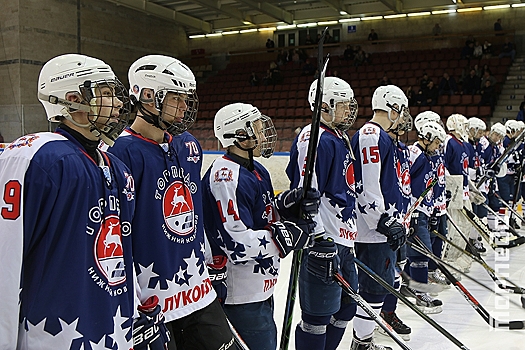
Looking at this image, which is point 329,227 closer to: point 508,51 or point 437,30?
point 508,51

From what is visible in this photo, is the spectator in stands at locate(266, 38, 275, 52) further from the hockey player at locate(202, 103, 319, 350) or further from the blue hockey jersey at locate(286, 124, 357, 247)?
the hockey player at locate(202, 103, 319, 350)

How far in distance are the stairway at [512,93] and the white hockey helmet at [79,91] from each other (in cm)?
997

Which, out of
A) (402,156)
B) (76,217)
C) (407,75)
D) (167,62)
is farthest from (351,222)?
(407,75)

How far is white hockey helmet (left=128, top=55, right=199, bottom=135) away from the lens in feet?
5.15

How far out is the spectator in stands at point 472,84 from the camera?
10.9 meters

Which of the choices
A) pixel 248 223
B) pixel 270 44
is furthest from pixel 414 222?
pixel 270 44

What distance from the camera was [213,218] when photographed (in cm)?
186

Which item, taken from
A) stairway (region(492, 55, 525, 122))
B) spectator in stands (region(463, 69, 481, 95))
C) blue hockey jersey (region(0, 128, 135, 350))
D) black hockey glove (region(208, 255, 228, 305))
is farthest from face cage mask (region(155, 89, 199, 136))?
spectator in stands (region(463, 69, 481, 95))

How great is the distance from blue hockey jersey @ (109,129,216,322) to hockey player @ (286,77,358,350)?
75 cm

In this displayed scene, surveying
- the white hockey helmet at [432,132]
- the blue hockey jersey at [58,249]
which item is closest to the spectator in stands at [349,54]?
the white hockey helmet at [432,132]

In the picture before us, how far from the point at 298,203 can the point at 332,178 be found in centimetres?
42

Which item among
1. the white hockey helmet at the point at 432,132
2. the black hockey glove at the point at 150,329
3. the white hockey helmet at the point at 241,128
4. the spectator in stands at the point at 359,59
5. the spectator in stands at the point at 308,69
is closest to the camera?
the black hockey glove at the point at 150,329

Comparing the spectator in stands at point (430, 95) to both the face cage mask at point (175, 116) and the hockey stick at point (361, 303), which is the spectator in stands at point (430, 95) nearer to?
the hockey stick at point (361, 303)

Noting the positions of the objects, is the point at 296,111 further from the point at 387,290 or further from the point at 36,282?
the point at 36,282
